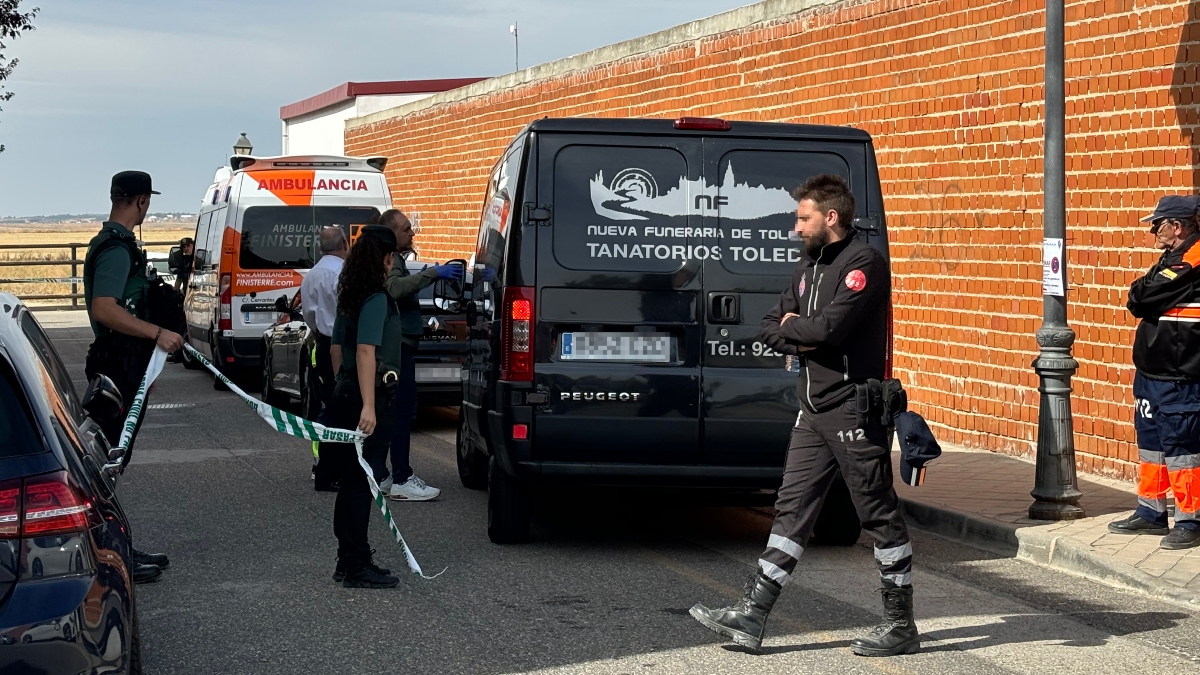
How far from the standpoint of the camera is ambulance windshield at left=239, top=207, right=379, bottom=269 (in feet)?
57.6

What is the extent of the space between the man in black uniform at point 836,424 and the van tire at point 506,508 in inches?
83.6

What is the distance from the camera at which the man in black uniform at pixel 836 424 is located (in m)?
6.21

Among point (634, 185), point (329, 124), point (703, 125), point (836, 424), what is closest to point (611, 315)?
point (634, 185)

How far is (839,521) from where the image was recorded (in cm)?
856

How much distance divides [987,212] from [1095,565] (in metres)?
4.98

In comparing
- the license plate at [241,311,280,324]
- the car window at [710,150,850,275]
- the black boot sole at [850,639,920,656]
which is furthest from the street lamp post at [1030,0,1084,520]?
the license plate at [241,311,280,324]

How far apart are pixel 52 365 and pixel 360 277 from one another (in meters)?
1.93

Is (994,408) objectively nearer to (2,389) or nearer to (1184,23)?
(1184,23)

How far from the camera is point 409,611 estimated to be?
6.93 m

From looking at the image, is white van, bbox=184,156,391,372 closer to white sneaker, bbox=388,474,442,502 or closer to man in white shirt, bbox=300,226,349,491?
man in white shirt, bbox=300,226,349,491

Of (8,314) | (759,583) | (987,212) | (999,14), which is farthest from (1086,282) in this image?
(8,314)

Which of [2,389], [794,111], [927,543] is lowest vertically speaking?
[927,543]

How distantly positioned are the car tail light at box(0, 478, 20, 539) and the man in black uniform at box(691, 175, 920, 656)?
3.00 meters

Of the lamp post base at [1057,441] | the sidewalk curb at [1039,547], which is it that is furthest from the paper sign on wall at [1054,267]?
the sidewalk curb at [1039,547]
